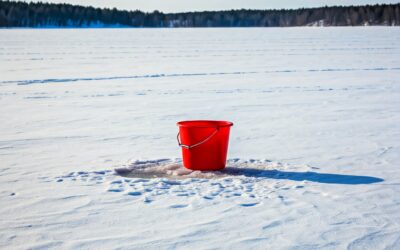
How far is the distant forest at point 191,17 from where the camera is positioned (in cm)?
8756

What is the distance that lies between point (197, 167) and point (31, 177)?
132 centimetres

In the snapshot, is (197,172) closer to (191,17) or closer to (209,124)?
(209,124)

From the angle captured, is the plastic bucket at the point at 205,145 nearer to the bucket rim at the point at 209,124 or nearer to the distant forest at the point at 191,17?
the bucket rim at the point at 209,124

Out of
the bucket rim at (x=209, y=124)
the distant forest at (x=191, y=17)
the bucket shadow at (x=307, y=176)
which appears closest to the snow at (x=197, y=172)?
the bucket shadow at (x=307, y=176)

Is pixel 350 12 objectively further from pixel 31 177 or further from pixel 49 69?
pixel 31 177

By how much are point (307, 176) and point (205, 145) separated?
0.85m

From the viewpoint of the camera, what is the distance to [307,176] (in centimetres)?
412

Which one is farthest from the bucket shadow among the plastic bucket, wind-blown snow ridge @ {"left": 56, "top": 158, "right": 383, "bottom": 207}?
the plastic bucket

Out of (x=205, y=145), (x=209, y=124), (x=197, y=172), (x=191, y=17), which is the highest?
(x=191, y=17)

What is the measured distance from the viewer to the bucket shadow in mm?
3988

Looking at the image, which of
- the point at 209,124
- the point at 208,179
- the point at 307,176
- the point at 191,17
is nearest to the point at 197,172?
the point at 208,179

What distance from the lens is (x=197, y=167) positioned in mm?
4262

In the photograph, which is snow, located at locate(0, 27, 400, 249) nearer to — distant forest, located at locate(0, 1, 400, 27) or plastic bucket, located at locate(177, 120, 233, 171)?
plastic bucket, located at locate(177, 120, 233, 171)

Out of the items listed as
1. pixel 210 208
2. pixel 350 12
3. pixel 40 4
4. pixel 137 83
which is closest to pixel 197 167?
pixel 210 208
